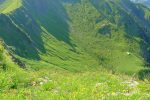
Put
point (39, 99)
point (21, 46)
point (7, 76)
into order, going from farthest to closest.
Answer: point (21, 46)
point (7, 76)
point (39, 99)

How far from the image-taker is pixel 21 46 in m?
184

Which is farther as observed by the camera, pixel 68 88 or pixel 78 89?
pixel 68 88

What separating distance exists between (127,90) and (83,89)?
2488 millimetres

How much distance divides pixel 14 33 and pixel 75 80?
169369 mm

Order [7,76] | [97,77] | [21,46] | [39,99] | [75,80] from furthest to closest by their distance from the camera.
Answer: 1. [21,46]
2. [97,77]
3. [75,80]
4. [7,76]
5. [39,99]

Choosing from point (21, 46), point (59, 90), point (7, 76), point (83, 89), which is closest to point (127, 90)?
point (83, 89)

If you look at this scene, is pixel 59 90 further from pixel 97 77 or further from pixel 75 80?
pixel 97 77

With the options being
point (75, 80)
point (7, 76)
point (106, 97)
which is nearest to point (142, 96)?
point (106, 97)

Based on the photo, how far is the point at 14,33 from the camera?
18988 centimetres

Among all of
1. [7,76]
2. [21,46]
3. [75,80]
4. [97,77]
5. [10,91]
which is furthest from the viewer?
[21,46]

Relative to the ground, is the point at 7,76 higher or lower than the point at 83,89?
higher

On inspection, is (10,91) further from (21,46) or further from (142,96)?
(21,46)

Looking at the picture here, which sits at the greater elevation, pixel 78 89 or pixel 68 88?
pixel 68 88

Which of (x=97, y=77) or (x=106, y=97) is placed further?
(x=97, y=77)
